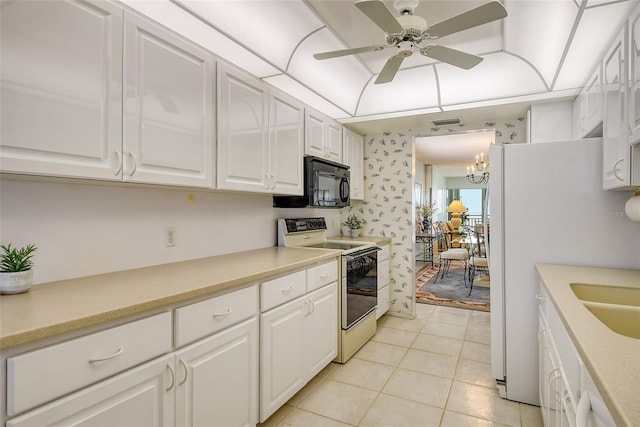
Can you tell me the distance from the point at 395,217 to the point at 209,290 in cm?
294

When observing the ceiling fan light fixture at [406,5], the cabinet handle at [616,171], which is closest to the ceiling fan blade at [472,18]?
the ceiling fan light fixture at [406,5]

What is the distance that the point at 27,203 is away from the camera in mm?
1425

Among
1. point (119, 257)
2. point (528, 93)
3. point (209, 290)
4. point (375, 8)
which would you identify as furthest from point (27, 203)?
point (528, 93)

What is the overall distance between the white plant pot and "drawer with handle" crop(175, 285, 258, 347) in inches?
21.5

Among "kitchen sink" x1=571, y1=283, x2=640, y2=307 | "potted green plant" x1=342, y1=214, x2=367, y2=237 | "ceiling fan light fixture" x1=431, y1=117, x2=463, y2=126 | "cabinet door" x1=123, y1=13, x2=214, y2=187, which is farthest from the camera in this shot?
"potted green plant" x1=342, y1=214, x2=367, y2=237

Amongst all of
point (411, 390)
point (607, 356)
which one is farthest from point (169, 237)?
point (607, 356)

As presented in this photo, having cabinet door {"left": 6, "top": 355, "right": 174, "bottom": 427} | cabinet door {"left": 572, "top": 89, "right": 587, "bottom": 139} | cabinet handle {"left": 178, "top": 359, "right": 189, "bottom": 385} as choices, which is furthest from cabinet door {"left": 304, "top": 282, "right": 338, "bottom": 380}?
cabinet door {"left": 572, "top": 89, "right": 587, "bottom": 139}

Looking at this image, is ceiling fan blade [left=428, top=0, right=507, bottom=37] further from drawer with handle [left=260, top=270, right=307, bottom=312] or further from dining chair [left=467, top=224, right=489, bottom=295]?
dining chair [left=467, top=224, right=489, bottom=295]

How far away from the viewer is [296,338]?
2.14 m

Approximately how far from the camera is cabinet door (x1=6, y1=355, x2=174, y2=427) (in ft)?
3.21

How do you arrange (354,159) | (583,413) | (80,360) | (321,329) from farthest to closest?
(354,159), (321,329), (80,360), (583,413)

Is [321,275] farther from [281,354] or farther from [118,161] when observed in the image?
[118,161]

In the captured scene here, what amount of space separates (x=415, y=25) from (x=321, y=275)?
1.63 metres

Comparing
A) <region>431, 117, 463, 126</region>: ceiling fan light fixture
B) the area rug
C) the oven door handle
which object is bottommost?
the area rug
